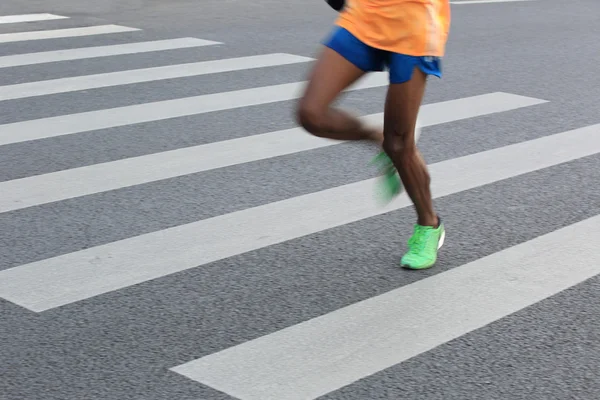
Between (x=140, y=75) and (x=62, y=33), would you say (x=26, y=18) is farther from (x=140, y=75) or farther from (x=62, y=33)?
(x=140, y=75)

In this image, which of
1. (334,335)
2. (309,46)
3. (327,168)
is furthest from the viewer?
(309,46)

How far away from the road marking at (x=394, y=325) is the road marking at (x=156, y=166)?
2.86 ft

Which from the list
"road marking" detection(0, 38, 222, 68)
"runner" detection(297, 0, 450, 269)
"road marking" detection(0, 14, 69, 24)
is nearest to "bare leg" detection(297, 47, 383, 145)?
"runner" detection(297, 0, 450, 269)

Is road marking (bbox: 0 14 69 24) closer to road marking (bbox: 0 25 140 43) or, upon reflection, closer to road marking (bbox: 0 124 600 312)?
road marking (bbox: 0 25 140 43)

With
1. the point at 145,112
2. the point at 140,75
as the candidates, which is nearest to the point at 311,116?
the point at 145,112

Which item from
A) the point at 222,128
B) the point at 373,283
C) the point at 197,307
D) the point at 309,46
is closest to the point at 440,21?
the point at 373,283

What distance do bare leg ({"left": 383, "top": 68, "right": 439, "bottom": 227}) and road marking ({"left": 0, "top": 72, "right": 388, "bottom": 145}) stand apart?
64.5 inches

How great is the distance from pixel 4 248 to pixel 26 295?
57cm

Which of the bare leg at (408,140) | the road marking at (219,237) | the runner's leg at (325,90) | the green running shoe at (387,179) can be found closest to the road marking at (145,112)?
the road marking at (219,237)

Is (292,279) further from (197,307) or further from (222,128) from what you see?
(222,128)

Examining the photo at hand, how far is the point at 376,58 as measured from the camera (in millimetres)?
4152

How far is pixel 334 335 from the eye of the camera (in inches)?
145

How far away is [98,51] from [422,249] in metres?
5.25

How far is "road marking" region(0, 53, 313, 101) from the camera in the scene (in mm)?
7449
